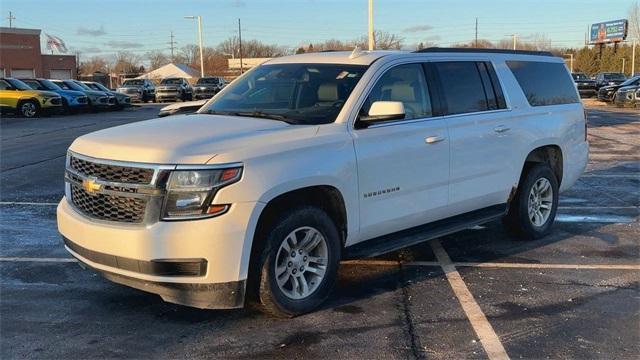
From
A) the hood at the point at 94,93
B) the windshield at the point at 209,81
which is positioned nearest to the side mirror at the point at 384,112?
the hood at the point at 94,93

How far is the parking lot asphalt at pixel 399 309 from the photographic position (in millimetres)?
4043

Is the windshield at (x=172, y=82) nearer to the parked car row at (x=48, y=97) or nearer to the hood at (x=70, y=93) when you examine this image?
the parked car row at (x=48, y=97)

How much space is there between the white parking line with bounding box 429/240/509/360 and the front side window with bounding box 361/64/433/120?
1.44 meters

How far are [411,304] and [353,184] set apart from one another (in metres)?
1.05

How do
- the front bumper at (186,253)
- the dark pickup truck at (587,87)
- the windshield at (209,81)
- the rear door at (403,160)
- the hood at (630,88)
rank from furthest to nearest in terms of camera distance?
the windshield at (209,81) < the dark pickup truck at (587,87) < the hood at (630,88) < the rear door at (403,160) < the front bumper at (186,253)

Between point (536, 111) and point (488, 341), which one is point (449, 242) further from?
point (488, 341)

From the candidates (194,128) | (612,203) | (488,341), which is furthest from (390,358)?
(612,203)

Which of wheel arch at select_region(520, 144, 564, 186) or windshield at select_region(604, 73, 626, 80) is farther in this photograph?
windshield at select_region(604, 73, 626, 80)

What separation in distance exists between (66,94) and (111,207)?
2800 cm

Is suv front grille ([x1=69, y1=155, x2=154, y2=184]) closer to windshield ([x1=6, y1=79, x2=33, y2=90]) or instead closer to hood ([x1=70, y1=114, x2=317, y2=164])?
hood ([x1=70, y1=114, x2=317, y2=164])

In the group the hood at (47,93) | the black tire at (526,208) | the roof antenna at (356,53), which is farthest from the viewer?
A: the hood at (47,93)

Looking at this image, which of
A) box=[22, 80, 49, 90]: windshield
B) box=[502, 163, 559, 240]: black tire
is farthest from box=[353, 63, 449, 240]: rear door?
box=[22, 80, 49, 90]: windshield

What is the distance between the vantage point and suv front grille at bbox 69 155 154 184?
3.96 metres

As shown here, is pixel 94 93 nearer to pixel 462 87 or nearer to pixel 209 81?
pixel 209 81
